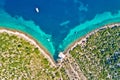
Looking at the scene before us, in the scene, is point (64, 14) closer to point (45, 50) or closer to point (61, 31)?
point (61, 31)

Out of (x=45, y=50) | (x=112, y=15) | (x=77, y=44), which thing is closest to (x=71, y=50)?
(x=77, y=44)

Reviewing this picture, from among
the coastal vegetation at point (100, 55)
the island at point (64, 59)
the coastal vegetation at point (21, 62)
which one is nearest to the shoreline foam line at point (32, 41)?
the island at point (64, 59)

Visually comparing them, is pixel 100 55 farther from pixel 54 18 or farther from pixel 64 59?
pixel 54 18

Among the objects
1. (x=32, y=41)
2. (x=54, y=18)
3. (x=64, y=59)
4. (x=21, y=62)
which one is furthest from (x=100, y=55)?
(x=21, y=62)

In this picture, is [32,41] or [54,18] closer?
[32,41]

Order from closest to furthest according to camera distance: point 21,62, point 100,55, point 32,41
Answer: point 21,62, point 100,55, point 32,41

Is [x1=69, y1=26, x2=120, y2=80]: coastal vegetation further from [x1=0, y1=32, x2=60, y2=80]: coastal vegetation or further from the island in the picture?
[x1=0, y1=32, x2=60, y2=80]: coastal vegetation
